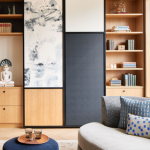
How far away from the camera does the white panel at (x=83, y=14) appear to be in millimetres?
3412

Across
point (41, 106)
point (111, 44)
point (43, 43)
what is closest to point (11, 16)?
point (43, 43)

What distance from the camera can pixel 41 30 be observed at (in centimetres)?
342

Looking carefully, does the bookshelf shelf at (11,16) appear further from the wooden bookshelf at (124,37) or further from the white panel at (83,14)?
the wooden bookshelf at (124,37)

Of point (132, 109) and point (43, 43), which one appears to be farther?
point (43, 43)

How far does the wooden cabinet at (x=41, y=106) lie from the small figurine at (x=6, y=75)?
459 mm

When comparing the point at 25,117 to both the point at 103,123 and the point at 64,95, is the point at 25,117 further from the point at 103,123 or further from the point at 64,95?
the point at 103,123

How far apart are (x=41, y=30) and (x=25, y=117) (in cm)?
179

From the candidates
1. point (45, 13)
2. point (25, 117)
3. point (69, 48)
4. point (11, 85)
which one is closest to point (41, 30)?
point (45, 13)

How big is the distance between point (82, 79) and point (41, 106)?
100 centimetres

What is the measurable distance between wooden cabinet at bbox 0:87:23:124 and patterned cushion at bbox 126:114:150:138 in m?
2.34

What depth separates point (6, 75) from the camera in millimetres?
3672

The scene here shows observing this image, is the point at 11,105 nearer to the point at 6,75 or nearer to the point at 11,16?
the point at 6,75

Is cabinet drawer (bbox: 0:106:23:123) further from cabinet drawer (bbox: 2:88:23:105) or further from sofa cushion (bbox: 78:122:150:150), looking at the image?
sofa cushion (bbox: 78:122:150:150)

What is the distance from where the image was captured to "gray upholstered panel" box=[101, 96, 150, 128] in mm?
2205
